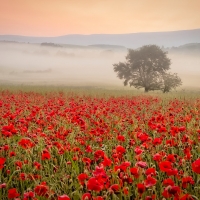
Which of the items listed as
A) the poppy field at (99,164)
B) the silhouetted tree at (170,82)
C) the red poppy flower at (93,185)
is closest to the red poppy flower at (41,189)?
the poppy field at (99,164)

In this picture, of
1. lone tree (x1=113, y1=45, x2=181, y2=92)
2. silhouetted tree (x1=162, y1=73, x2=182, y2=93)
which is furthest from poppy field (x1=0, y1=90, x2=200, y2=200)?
lone tree (x1=113, y1=45, x2=181, y2=92)

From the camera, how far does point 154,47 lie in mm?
38219

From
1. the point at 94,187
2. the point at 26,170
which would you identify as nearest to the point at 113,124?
the point at 26,170

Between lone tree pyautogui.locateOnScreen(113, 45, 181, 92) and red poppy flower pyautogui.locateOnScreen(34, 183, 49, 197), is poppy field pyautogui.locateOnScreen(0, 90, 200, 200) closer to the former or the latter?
red poppy flower pyautogui.locateOnScreen(34, 183, 49, 197)

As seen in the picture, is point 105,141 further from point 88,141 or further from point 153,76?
point 153,76

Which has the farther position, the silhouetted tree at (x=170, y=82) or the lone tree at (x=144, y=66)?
the lone tree at (x=144, y=66)

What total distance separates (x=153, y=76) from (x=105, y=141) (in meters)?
31.0

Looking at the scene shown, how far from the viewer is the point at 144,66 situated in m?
37.3

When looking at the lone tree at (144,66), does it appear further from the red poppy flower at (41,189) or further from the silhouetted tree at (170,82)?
the red poppy flower at (41,189)

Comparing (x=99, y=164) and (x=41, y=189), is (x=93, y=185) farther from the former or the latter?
(x=99, y=164)

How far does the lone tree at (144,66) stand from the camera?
3609 cm

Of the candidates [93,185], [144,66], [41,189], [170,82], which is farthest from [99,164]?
[144,66]

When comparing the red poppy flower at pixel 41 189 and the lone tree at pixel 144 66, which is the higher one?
the lone tree at pixel 144 66

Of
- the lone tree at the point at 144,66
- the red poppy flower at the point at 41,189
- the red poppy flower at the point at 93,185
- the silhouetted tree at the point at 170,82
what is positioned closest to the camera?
the red poppy flower at the point at 93,185
